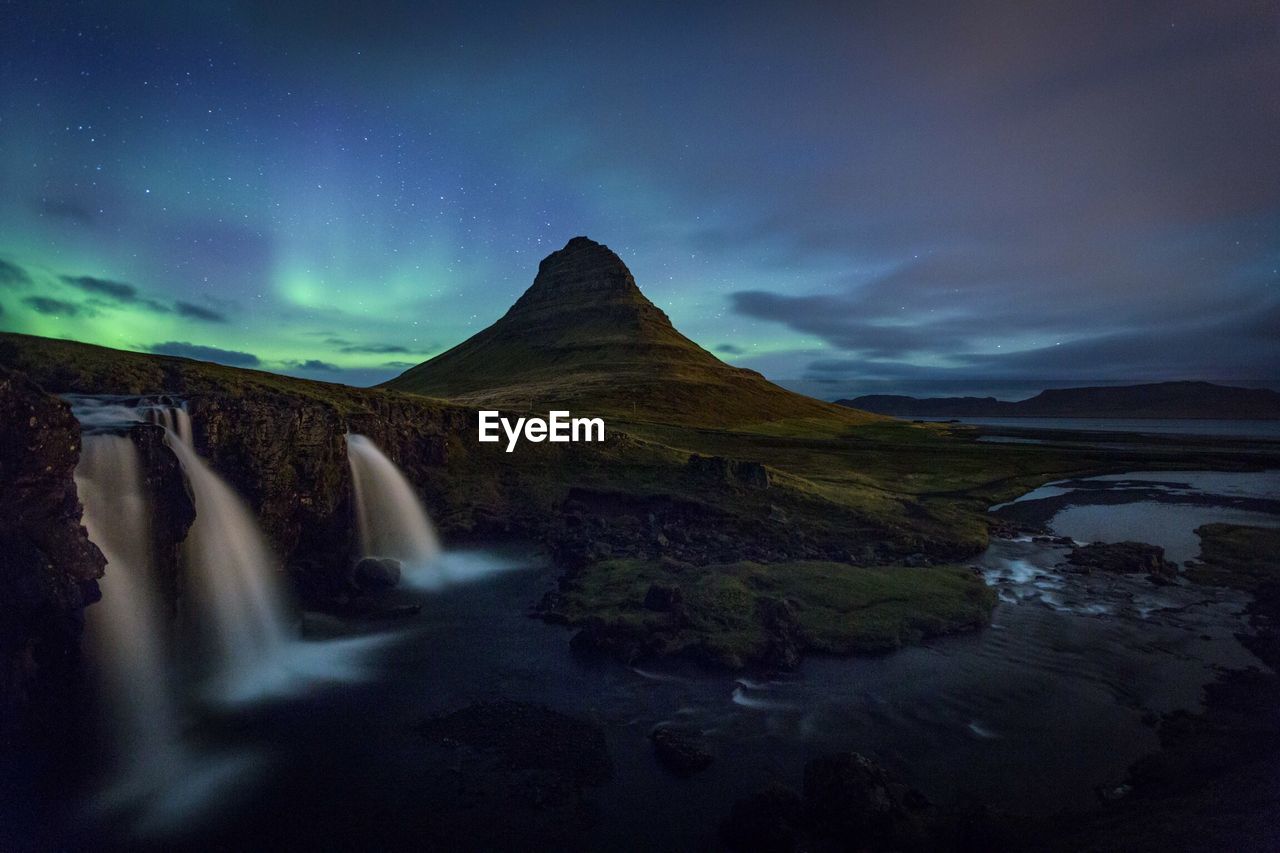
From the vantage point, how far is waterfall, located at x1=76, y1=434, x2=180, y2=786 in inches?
800

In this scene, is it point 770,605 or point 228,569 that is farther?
point 228,569

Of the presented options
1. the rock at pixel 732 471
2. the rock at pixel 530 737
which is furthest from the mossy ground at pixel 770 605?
the rock at pixel 732 471

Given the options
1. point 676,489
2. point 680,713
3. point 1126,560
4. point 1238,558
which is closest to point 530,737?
point 680,713

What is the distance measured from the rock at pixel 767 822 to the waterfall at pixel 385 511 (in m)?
31.5

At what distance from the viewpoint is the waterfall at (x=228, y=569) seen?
27031 millimetres

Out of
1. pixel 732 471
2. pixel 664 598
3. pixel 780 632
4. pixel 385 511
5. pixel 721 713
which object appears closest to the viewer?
pixel 721 713

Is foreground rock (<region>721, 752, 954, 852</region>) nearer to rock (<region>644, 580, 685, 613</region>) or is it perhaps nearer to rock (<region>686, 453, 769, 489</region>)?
rock (<region>644, 580, 685, 613</region>)

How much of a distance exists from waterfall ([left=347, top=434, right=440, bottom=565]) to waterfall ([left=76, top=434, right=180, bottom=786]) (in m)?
16.2

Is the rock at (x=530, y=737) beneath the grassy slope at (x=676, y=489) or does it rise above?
beneath

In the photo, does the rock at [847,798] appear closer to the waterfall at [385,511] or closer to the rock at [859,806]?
the rock at [859,806]

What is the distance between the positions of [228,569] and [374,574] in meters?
7.91

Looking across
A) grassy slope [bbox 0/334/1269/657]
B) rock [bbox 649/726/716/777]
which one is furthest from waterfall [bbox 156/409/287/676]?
rock [bbox 649/726/716/777]

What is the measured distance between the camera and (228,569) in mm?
29578

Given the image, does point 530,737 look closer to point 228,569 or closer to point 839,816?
point 839,816
